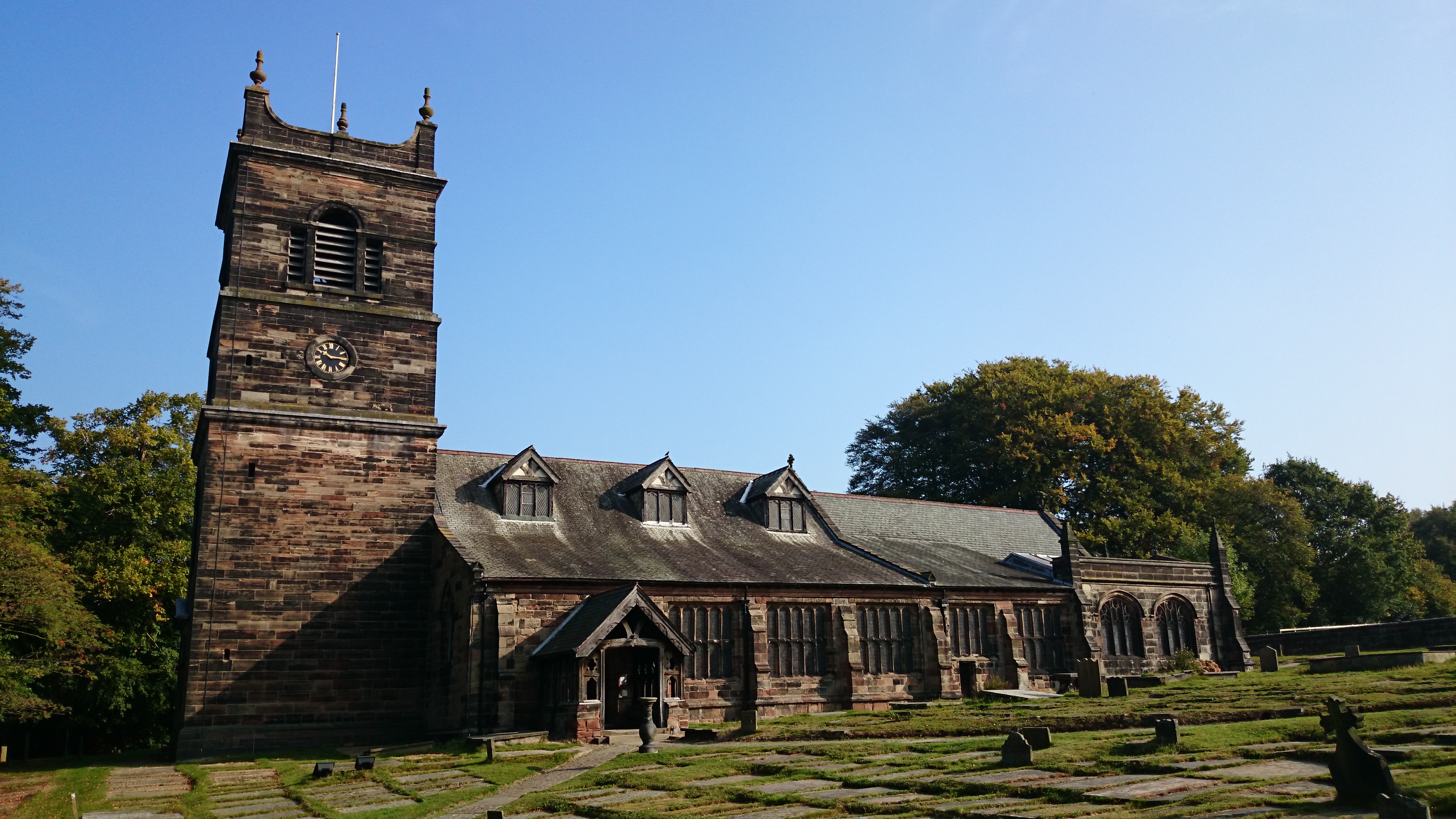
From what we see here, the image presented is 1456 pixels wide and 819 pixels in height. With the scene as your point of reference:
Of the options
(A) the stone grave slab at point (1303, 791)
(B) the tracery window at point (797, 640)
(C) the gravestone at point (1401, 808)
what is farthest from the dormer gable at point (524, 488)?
(C) the gravestone at point (1401, 808)

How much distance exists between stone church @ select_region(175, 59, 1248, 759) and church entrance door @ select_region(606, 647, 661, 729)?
0.08 m

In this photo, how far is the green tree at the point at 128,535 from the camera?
39188mm

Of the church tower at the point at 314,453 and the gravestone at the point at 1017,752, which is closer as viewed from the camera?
the gravestone at the point at 1017,752

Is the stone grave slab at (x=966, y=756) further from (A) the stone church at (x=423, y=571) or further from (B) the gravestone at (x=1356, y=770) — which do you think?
(A) the stone church at (x=423, y=571)

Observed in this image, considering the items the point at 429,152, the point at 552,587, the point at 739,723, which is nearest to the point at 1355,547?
the point at 739,723

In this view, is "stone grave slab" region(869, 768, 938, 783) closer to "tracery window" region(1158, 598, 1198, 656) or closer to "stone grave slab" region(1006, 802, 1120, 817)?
"stone grave slab" region(1006, 802, 1120, 817)

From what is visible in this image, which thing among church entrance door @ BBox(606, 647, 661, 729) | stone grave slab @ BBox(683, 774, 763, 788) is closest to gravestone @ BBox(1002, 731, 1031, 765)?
stone grave slab @ BBox(683, 774, 763, 788)

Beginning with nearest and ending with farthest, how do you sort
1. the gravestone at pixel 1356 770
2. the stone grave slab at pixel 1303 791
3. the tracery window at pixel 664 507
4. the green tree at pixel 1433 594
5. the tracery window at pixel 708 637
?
the gravestone at pixel 1356 770 < the stone grave slab at pixel 1303 791 < the tracery window at pixel 708 637 < the tracery window at pixel 664 507 < the green tree at pixel 1433 594

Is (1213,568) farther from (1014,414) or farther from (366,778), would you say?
(366,778)

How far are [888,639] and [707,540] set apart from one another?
7.13 metres

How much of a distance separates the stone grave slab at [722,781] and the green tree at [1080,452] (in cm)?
4291

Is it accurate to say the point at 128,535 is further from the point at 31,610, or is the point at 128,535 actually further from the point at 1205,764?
the point at 1205,764

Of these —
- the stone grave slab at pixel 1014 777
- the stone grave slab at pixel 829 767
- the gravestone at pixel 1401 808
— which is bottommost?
the stone grave slab at pixel 829 767

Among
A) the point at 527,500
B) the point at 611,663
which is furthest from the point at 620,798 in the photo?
the point at 527,500
